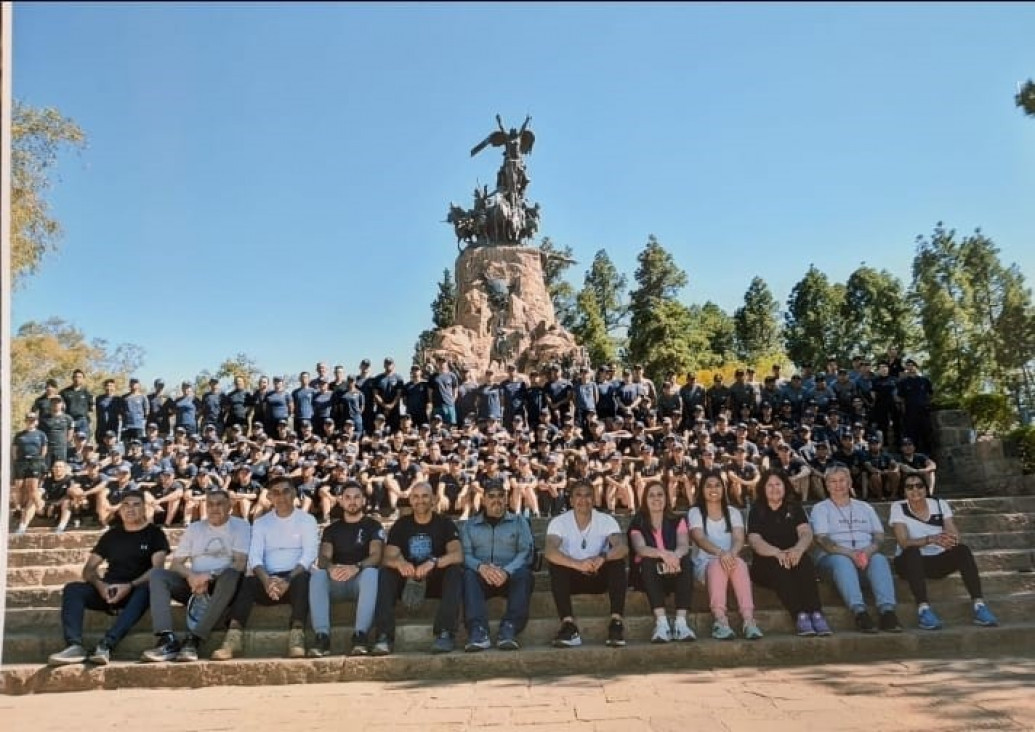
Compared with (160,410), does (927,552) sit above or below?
below

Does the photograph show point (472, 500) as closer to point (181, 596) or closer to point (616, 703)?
point (181, 596)

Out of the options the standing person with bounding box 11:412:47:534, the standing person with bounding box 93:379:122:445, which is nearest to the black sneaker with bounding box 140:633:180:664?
the standing person with bounding box 11:412:47:534

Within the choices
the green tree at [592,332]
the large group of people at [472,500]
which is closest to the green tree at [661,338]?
the green tree at [592,332]

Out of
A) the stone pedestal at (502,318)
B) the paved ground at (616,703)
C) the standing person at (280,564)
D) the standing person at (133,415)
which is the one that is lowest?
the paved ground at (616,703)

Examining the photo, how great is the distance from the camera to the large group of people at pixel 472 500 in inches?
213

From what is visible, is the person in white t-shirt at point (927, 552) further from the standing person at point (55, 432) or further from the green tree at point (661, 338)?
the green tree at point (661, 338)

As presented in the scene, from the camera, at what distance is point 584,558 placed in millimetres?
5629

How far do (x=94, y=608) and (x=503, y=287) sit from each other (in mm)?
16236

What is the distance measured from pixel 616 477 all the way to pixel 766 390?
11.9 feet

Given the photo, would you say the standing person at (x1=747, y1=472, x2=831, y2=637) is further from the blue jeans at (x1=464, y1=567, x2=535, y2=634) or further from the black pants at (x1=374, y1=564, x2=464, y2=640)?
the black pants at (x1=374, y1=564, x2=464, y2=640)

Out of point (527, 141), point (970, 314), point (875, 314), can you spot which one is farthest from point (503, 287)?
point (875, 314)

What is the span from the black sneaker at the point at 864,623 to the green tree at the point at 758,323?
40768mm

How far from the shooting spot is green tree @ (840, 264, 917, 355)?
37.7m

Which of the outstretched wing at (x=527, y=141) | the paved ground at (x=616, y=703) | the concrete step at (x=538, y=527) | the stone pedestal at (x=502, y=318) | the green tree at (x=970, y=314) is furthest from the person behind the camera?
the green tree at (x=970, y=314)
